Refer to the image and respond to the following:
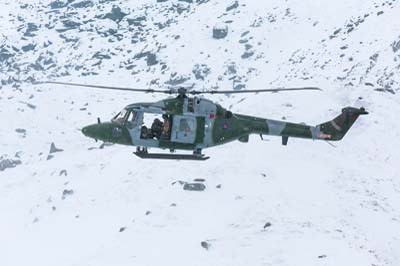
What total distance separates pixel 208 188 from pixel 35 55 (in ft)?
255

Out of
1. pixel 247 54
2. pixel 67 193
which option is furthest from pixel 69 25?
pixel 67 193

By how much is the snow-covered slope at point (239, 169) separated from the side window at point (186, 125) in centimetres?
562

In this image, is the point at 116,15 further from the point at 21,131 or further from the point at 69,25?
the point at 21,131

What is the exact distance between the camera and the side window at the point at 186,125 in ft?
62.8

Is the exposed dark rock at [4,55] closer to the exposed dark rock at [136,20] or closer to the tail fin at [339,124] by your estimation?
the exposed dark rock at [136,20]

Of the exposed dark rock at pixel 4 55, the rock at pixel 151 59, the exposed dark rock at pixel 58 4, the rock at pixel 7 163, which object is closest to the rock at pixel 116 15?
the exposed dark rock at pixel 58 4

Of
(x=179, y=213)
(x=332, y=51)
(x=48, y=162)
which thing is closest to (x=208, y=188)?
(x=179, y=213)

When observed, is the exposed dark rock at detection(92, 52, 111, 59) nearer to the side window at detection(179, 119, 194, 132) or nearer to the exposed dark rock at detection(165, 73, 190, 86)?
the exposed dark rock at detection(165, 73, 190, 86)

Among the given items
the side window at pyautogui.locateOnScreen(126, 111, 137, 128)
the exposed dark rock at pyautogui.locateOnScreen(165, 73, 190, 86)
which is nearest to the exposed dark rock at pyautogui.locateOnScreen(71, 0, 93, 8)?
the exposed dark rock at pyautogui.locateOnScreen(165, 73, 190, 86)

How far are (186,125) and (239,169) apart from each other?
1176 cm

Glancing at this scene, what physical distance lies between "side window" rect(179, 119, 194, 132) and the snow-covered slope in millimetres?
5616

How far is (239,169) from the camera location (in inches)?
1201

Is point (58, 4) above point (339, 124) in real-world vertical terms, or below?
below

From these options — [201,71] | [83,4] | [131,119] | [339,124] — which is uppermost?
[131,119]
